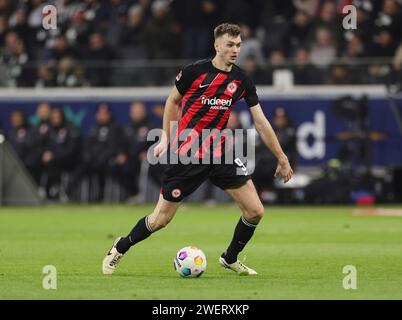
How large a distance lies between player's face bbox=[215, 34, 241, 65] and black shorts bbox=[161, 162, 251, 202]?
112cm

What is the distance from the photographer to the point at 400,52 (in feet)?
83.0

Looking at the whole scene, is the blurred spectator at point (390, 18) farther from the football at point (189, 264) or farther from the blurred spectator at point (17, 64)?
the football at point (189, 264)

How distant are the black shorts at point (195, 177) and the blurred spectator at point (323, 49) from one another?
1506 cm

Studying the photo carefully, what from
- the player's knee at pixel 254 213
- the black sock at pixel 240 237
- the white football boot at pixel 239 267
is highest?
the player's knee at pixel 254 213

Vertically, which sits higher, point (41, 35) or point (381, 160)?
point (41, 35)

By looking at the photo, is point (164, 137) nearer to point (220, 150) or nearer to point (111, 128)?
point (220, 150)

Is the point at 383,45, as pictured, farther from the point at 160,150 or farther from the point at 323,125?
the point at 160,150

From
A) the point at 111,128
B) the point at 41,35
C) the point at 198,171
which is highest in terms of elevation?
the point at 41,35

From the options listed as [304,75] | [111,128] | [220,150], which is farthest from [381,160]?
[220,150]

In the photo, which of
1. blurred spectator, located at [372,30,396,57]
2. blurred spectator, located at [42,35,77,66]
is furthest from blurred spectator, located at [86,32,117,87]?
blurred spectator, located at [372,30,396,57]

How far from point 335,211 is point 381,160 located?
357 centimetres

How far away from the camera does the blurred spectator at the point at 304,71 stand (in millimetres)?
26906

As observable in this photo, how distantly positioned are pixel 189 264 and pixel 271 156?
1486cm

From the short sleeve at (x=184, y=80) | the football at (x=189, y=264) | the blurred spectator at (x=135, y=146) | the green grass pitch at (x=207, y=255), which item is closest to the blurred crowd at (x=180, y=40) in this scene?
the blurred spectator at (x=135, y=146)
